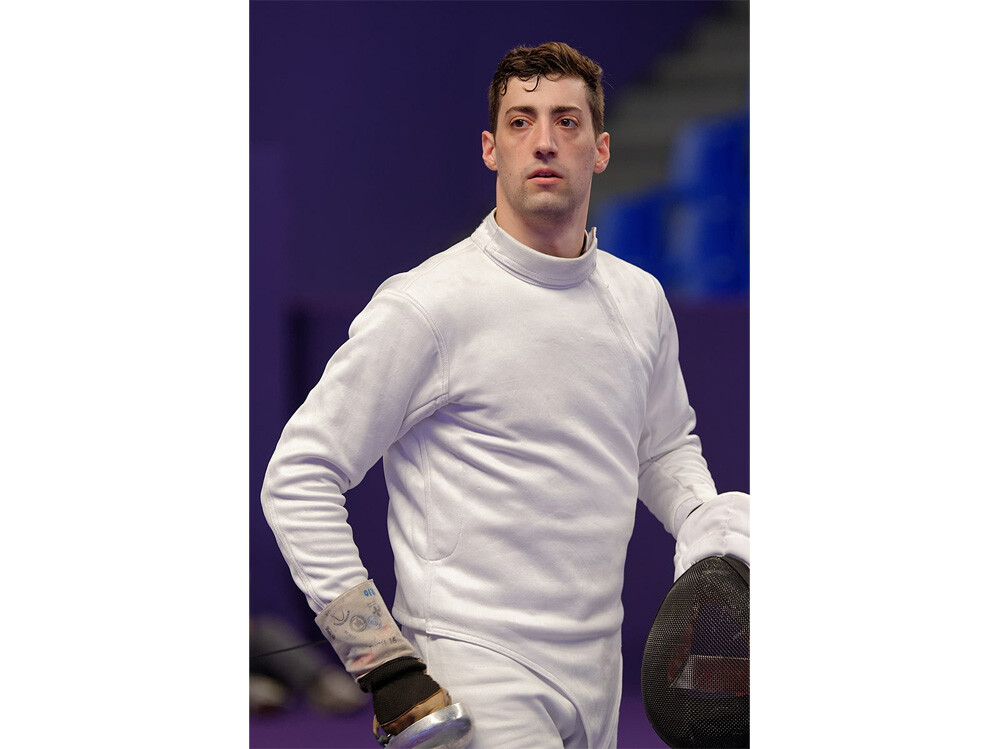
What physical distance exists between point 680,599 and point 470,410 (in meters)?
0.52

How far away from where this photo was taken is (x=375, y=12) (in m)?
2.53

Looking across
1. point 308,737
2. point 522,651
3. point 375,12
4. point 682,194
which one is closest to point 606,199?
point 682,194

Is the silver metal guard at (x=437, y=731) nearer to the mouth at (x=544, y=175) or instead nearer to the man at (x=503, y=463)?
the man at (x=503, y=463)

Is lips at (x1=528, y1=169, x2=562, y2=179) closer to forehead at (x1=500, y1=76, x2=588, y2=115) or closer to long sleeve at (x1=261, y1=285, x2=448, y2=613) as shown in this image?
forehead at (x1=500, y1=76, x2=588, y2=115)

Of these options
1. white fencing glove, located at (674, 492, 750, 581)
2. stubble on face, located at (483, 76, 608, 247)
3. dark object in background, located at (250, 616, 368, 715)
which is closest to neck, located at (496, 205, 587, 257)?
stubble on face, located at (483, 76, 608, 247)

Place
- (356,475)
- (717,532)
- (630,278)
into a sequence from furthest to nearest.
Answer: (630,278) < (717,532) < (356,475)

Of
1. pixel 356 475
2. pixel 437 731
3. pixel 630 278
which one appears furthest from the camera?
pixel 630 278

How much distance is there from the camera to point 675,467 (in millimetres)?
2367

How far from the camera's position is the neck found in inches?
85.0

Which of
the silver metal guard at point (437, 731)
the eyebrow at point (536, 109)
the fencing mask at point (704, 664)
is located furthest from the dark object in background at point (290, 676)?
the eyebrow at point (536, 109)

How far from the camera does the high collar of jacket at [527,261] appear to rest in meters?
2.13

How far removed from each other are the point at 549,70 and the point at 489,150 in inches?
7.5

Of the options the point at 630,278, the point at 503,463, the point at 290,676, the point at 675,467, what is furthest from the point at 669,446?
the point at 290,676

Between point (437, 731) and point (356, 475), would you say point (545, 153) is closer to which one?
point (356, 475)
